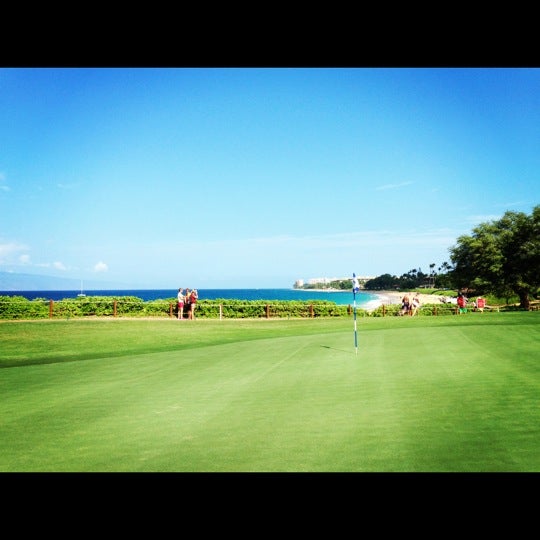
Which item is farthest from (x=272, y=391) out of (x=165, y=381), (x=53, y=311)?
(x=53, y=311)

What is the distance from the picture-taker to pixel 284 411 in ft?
16.6

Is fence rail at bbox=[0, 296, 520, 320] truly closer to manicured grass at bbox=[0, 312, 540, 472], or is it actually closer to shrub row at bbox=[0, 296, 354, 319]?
shrub row at bbox=[0, 296, 354, 319]

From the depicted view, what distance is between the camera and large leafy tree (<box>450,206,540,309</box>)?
4147cm

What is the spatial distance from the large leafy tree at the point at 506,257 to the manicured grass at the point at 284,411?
116ft

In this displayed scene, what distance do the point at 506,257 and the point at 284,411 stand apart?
44.6 metres

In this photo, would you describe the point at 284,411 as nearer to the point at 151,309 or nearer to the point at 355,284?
the point at 355,284

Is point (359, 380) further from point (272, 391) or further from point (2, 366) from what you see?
point (2, 366)

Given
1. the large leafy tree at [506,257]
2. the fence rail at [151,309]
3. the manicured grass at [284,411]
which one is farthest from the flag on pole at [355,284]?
the large leafy tree at [506,257]

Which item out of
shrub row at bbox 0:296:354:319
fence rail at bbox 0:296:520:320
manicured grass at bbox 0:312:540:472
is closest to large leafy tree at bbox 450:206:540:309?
fence rail at bbox 0:296:520:320

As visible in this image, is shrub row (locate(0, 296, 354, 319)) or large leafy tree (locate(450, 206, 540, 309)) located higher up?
large leafy tree (locate(450, 206, 540, 309))

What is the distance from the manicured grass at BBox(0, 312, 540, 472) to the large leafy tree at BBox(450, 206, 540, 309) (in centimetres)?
3550

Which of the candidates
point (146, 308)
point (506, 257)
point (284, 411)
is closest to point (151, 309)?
point (146, 308)

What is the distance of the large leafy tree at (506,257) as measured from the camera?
41.5m
